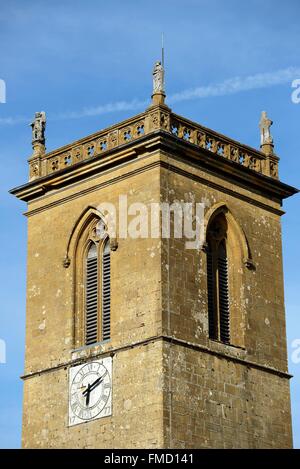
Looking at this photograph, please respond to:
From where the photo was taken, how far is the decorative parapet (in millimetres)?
57562

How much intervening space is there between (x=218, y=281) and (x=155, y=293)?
318cm

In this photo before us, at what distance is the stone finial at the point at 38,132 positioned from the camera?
202 ft

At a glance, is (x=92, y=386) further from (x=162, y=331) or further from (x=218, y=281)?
(x=218, y=281)

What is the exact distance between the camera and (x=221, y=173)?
58.9 metres

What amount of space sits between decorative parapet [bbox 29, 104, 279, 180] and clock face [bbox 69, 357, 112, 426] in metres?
6.15

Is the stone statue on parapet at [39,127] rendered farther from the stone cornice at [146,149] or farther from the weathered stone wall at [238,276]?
the weathered stone wall at [238,276]

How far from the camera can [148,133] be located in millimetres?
57094

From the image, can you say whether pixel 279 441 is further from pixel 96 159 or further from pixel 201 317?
pixel 96 159

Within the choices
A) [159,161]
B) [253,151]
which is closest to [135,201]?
[159,161]

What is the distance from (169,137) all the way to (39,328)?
22.3ft

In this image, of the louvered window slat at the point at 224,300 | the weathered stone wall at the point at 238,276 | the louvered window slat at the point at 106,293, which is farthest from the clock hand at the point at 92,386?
the louvered window slat at the point at 224,300

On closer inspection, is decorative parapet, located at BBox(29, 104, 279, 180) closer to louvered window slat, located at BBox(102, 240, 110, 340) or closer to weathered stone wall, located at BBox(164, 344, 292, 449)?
louvered window slat, located at BBox(102, 240, 110, 340)

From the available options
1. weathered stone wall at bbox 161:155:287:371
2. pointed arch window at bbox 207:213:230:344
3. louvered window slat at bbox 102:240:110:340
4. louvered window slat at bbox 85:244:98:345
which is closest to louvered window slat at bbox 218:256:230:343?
pointed arch window at bbox 207:213:230:344

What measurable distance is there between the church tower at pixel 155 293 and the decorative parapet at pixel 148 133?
0.04m
